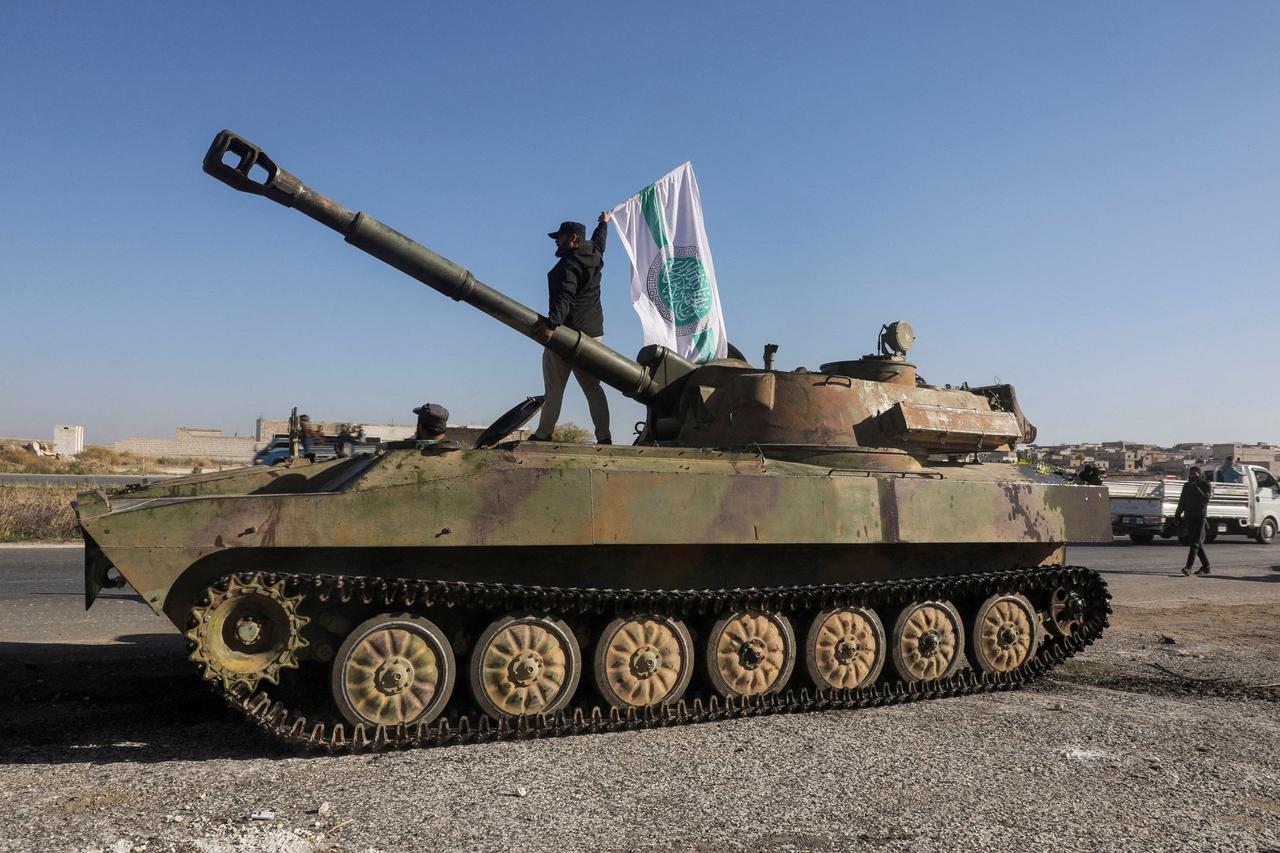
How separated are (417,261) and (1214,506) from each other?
84.0 ft

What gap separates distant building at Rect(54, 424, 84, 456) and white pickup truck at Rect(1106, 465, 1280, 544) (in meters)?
63.2

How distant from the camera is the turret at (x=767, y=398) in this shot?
26.4 ft

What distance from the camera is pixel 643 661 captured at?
711cm

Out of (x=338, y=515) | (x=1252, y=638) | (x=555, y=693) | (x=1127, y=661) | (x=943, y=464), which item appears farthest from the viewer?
(x=1252, y=638)

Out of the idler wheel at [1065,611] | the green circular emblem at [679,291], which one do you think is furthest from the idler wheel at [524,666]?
the green circular emblem at [679,291]

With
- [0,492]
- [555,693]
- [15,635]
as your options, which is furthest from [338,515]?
[0,492]

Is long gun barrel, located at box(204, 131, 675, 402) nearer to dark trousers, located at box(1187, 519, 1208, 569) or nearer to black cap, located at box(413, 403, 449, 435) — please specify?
black cap, located at box(413, 403, 449, 435)

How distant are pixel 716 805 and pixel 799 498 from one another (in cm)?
281

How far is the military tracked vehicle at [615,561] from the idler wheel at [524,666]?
0.02 metres

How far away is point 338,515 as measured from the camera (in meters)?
6.29

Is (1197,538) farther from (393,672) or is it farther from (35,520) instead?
(35,520)

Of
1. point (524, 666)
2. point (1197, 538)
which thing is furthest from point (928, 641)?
point (1197, 538)

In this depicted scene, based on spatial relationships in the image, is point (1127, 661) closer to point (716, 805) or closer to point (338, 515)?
point (716, 805)

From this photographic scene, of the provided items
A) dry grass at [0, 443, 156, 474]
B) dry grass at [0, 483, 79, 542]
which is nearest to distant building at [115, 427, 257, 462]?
dry grass at [0, 443, 156, 474]
